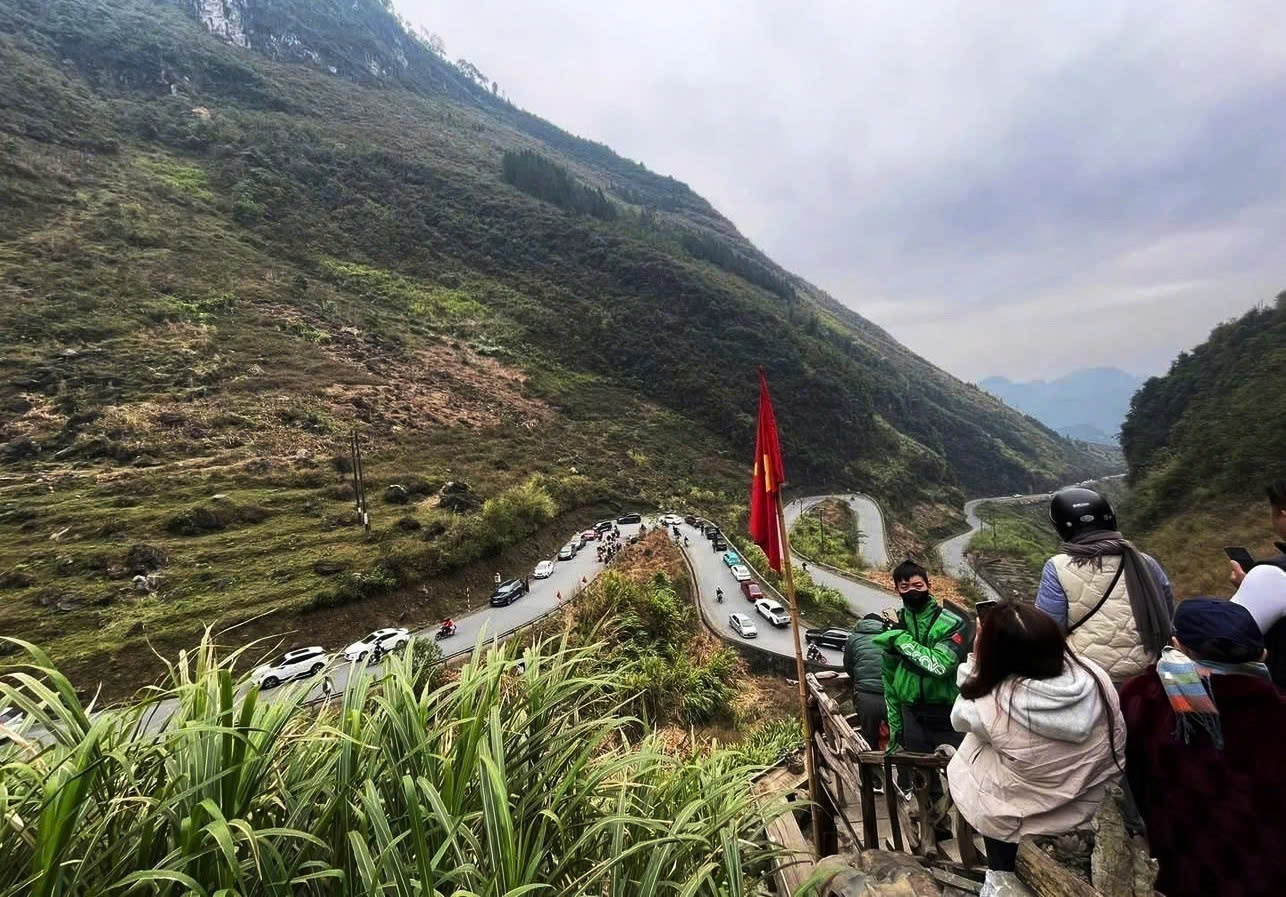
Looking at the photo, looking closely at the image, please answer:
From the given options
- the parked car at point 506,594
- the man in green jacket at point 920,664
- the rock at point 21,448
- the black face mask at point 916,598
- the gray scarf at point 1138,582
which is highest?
the gray scarf at point 1138,582

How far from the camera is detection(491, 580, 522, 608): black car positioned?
19.6 metres

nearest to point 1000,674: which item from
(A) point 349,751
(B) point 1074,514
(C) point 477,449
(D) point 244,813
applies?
(B) point 1074,514

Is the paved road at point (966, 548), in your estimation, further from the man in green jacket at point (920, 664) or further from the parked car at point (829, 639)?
the man in green jacket at point (920, 664)

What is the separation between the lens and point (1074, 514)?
95.7 inches

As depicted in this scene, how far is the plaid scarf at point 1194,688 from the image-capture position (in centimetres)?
158

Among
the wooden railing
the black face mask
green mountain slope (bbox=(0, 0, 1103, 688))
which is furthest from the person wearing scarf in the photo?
green mountain slope (bbox=(0, 0, 1103, 688))

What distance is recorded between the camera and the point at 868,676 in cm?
386

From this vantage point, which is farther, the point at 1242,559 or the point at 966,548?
the point at 966,548

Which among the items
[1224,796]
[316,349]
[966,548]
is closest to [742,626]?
[1224,796]

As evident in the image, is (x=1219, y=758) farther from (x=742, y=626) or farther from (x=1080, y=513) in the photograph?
(x=742, y=626)

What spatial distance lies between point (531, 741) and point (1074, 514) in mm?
2541

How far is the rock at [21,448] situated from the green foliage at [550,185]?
66.9 metres

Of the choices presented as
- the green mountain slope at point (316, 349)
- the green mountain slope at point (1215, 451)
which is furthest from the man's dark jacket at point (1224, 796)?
the green mountain slope at point (1215, 451)

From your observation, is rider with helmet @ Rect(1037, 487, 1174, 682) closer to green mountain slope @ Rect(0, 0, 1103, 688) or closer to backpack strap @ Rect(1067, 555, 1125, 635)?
backpack strap @ Rect(1067, 555, 1125, 635)
